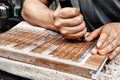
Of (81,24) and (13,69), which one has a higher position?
(81,24)

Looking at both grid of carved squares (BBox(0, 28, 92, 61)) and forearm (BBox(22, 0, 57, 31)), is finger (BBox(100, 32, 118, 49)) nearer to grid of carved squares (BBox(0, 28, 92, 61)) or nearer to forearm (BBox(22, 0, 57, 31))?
grid of carved squares (BBox(0, 28, 92, 61))

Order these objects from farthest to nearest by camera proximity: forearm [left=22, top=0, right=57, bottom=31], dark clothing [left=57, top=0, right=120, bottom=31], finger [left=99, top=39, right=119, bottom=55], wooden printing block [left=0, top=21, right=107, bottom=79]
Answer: dark clothing [left=57, top=0, right=120, bottom=31] < forearm [left=22, top=0, right=57, bottom=31] < finger [left=99, top=39, right=119, bottom=55] < wooden printing block [left=0, top=21, right=107, bottom=79]

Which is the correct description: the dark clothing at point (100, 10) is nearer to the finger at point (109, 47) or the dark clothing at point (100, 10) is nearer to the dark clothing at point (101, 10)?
the dark clothing at point (101, 10)

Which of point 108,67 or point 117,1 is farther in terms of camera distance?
point 117,1

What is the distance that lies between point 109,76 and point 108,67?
6 cm

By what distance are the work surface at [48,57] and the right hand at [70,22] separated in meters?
0.04

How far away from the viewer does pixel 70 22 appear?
2.69 ft

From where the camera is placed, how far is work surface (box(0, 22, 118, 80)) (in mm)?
665

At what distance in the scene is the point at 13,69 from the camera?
0.74 m

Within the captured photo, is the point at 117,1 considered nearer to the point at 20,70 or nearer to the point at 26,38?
the point at 26,38

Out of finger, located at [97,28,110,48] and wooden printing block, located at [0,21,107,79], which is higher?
finger, located at [97,28,110,48]

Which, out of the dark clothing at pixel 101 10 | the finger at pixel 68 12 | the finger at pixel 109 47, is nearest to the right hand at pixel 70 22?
the finger at pixel 68 12

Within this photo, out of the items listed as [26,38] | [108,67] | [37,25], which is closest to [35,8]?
[37,25]

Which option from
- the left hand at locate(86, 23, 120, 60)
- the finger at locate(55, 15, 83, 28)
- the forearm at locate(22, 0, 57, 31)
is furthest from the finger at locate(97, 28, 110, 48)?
the forearm at locate(22, 0, 57, 31)
